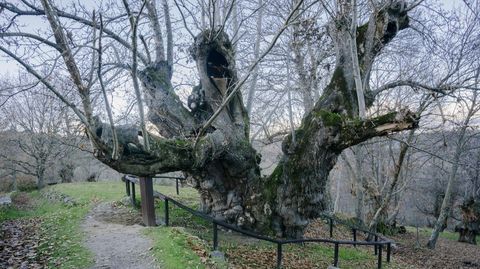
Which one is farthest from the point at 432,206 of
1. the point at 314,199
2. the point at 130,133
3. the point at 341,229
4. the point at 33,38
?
the point at 33,38

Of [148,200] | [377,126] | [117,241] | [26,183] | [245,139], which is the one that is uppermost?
[377,126]

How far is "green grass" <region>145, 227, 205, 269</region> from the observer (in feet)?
19.7

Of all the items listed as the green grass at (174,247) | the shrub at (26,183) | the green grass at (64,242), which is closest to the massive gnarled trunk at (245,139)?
the green grass at (174,247)

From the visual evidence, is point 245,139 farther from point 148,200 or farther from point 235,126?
point 148,200

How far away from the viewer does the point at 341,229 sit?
15.0m

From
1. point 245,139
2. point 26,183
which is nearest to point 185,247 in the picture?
point 245,139

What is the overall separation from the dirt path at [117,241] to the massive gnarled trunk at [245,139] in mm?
1494

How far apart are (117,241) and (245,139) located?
4.15 meters

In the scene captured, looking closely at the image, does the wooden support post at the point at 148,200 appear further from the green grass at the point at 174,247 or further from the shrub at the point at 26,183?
the shrub at the point at 26,183

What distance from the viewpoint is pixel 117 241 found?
24.7 ft

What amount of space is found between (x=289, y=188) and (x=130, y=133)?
168 inches

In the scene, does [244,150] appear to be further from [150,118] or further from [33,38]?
[33,38]

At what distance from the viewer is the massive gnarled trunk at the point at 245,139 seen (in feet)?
24.6

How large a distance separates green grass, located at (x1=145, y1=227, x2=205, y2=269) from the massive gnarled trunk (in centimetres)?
138
